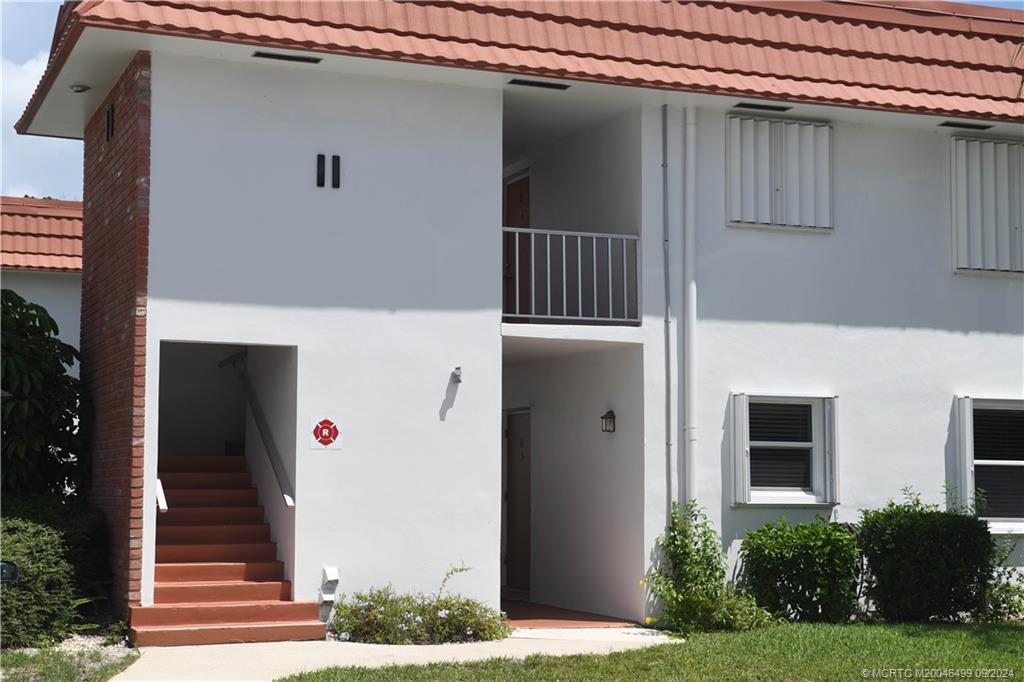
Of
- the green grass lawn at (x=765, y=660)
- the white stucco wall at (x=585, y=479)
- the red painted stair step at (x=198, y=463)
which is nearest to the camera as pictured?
the green grass lawn at (x=765, y=660)

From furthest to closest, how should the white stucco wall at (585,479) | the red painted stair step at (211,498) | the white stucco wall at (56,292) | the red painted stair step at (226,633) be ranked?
1. the white stucco wall at (56,292)
2. the white stucco wall at (585,479)
3. the red painted stair step at (211,498)
4. the red painted stair step at (226,633)

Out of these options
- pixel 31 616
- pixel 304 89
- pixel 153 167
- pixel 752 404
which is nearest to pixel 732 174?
pixel 752 404

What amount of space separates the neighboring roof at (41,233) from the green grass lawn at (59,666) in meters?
10.1

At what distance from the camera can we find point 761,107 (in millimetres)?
15672

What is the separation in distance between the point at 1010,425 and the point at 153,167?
10.0m

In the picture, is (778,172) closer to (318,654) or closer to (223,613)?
(318,654)

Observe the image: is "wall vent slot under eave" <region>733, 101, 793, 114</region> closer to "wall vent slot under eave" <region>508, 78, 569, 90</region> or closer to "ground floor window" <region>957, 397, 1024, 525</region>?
"wall vent slot under eave" <region>508, 78, 569, 90</region>

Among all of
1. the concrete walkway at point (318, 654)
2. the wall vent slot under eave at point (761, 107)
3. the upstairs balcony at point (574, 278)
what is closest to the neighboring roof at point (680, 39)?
the wall vent slot under eave at point (761, 107)

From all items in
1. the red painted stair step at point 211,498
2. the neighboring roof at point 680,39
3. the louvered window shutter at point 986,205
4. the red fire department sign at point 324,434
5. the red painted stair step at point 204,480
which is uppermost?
the neighboring roof at point 680,39

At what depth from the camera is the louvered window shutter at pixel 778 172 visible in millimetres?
15656

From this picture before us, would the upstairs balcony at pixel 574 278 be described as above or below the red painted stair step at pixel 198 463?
above

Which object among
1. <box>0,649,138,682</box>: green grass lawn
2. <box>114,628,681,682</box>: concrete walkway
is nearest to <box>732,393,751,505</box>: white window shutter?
<box>114,628,681,682</box>: concrete walkway

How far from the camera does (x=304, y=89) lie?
1402 cm

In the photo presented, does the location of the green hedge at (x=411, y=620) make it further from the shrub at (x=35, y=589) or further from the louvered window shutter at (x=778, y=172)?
the louvered window shutter at (x=778, y=172)
